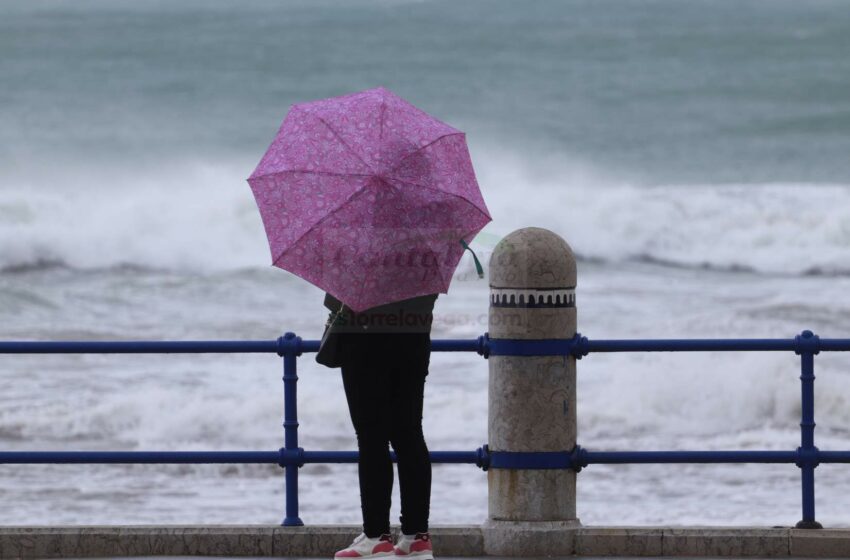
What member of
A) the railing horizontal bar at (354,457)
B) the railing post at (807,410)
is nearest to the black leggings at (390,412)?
the railing horizontal bar at (354,457)

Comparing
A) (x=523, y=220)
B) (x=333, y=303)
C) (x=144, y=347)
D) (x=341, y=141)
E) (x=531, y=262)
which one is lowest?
(x=144, y=347)

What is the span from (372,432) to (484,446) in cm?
110

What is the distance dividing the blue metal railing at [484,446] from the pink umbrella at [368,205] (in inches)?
42.6

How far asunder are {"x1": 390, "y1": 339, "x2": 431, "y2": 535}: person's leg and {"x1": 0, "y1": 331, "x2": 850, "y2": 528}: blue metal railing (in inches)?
31.4

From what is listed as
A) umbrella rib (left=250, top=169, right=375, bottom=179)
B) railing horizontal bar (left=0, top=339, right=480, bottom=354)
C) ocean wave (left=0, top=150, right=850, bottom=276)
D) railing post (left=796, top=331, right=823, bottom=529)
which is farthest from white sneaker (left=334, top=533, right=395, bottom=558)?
ocean wave (left=0, top=150, right=850, bottom=276)

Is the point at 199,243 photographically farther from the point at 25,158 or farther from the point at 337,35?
the point at 337,35

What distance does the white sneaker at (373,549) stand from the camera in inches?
230

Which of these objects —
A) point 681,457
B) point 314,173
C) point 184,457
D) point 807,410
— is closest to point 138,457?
point 184,457

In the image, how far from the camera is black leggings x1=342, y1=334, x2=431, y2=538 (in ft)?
18.3

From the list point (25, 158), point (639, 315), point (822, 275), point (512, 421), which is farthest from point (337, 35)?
point (512, 421)

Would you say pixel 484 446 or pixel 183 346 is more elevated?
pixel 183 346

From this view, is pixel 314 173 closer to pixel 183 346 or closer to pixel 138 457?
pixel 183 346

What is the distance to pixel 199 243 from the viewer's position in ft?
117

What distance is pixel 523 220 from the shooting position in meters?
39.7
